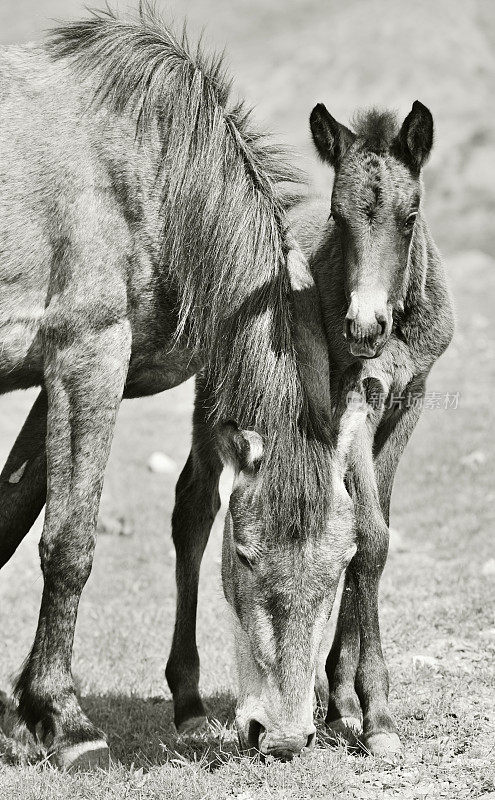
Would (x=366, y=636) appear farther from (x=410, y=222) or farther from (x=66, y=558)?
(x=410, y=222)

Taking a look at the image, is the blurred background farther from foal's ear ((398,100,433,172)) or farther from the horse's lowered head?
the horse's lowered head

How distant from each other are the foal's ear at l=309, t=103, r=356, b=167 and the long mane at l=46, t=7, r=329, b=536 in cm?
41

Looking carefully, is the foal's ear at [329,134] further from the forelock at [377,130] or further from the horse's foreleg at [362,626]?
the horse's foreleg at [362,626]

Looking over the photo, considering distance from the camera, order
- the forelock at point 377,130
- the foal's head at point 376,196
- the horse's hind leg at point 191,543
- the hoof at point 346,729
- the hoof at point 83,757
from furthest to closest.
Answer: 1. the horse's hind leg at point 191,543
2. the forelock at point 377,130
3. the foal's head at point 376,196
4. the hoof at point 346,729
5. the hoof at point 83,757

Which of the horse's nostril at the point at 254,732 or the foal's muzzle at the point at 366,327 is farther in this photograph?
the foal's muzzle at the point at 366,327

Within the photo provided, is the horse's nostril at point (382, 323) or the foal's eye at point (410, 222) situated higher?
the foal's eye at point (410, 222)

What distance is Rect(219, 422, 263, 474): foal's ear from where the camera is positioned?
4.03 metres

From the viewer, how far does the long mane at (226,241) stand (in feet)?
13.3

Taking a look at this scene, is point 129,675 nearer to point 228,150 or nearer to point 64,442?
point 64,442

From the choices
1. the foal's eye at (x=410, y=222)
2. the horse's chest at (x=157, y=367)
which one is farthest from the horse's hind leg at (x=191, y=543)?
the foal's eye at (x=410, y=222)

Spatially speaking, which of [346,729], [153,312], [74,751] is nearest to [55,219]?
[153,312]

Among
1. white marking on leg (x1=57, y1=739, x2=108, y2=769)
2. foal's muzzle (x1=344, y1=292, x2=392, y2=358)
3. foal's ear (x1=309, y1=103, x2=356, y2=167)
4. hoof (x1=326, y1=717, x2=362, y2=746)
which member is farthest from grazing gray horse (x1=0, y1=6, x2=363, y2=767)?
hoof (x1=326, y1=717, x2=362, y2=746)

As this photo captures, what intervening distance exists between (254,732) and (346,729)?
787mm

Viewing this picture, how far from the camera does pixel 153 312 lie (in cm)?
443
